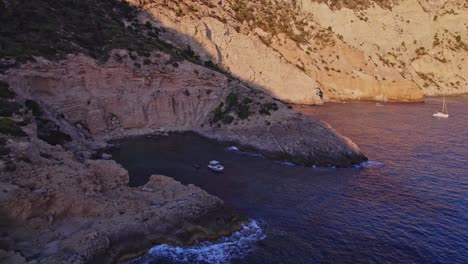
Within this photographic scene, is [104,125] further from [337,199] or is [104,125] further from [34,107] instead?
[337,199]

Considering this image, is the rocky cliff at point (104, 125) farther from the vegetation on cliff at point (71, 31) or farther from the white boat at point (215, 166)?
the white boat at point (215, 166)

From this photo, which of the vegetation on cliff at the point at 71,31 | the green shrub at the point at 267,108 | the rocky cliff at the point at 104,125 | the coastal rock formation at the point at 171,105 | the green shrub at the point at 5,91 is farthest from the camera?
the green shrub at the point at 267,108

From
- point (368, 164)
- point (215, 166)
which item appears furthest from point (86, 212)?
point (368, 164)

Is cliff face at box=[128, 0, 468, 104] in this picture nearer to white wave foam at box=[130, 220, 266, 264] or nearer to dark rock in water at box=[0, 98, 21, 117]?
dark rock in water at box=[0, 98, 21, 117]

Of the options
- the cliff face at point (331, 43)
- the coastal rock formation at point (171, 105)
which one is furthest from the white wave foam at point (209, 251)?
the cliff face at point (331, 43)

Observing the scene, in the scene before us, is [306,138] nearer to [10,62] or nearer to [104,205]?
[104,205]

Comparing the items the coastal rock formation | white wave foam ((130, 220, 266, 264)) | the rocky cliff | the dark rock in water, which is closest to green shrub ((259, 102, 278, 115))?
the coastal rock formation
